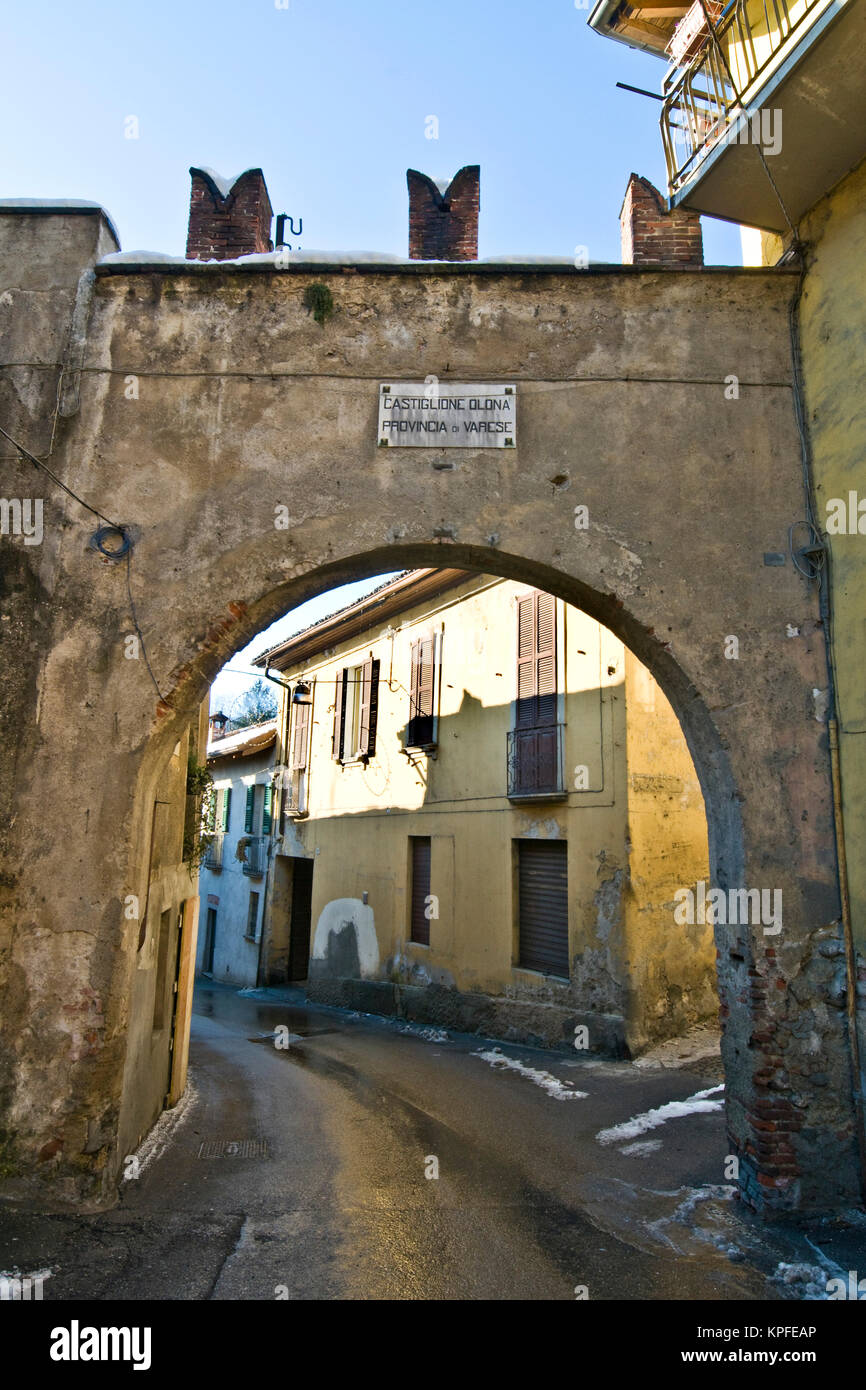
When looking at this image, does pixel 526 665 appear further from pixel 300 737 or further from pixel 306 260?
pixel 300 737

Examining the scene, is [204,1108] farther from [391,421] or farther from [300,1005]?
[300,1005]

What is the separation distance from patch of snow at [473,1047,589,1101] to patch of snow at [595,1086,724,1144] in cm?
93

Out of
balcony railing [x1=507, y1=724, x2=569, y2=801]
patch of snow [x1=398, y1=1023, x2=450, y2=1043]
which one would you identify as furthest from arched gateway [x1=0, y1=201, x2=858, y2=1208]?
patch of snow [x1=398, y1=1023, x2=450, y2=1043]

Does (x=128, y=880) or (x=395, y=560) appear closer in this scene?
(x=128, y=880)

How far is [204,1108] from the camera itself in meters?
8.12

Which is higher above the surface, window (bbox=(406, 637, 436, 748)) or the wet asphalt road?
window (bbox=(406, 637, 436, 748))

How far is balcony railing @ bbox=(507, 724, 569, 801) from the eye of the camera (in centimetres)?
1153

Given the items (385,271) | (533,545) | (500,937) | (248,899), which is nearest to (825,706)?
(533,545)

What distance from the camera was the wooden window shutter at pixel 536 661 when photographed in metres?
12.0

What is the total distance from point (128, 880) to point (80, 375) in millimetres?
3578

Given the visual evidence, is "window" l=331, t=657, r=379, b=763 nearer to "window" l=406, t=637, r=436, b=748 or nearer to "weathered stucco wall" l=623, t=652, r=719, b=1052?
"window" l=406, t=637, r=436, b=748

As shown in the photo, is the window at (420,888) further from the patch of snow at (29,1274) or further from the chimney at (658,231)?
the chimney at (658,231)

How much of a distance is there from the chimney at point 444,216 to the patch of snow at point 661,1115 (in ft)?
23.6

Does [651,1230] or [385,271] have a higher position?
[385,271]
